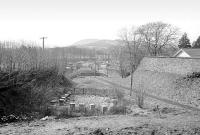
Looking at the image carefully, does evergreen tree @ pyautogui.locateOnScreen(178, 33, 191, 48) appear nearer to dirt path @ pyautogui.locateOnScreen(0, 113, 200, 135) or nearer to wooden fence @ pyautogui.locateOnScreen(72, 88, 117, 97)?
wooden fence @ pyautogui.locateOnScreen(72, 88, 117, 97)

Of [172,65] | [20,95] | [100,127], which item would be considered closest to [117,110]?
[100,127]

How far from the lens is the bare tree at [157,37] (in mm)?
41375

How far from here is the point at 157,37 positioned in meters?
41.4

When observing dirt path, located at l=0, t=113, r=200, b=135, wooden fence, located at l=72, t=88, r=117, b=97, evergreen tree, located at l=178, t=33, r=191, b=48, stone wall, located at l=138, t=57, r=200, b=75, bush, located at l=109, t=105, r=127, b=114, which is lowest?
wooden fence, located at l=72, t=88, r=117, b=97

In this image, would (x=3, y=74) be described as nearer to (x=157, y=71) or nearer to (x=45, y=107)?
(x=45, y=107)

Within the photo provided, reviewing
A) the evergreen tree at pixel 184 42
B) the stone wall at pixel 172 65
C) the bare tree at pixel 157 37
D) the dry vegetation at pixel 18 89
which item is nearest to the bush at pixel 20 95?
the dry vegetation at pixel 18 89

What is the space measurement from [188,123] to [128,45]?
3084 centimetres

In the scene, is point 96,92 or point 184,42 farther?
point 184,42

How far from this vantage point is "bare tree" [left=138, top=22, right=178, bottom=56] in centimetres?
4138

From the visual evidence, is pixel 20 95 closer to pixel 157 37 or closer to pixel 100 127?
pixel 100 127

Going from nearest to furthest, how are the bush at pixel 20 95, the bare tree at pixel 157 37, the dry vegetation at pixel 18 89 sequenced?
the dry vegetation at pixel 18 89 < the bush at pixel 20 95 < the bare tree at pixel 157 37

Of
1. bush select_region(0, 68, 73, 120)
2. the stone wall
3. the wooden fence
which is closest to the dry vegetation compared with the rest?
bush select_region(0, 68, 73, 120)

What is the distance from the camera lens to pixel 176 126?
381 inches

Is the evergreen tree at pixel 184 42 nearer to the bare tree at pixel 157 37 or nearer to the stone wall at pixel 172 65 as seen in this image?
the bare tree at pixel 157 37
